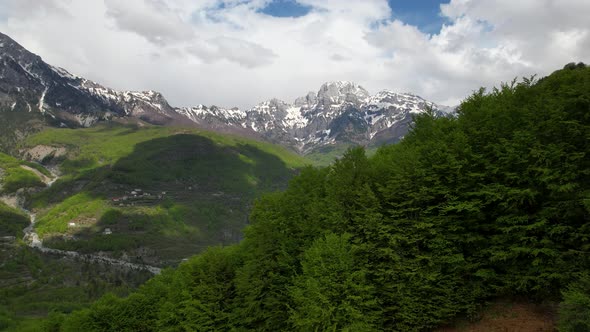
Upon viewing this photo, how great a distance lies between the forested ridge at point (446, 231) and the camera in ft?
113

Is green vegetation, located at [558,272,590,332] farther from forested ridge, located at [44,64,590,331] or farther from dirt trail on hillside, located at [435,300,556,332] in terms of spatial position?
dirt trail on hillside, located at [435,300,556,332]

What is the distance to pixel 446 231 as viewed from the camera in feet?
129

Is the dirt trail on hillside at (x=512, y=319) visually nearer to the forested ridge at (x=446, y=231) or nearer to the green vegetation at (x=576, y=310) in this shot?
the forested ridge at (x=446, y=231)

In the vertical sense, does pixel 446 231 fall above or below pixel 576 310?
above

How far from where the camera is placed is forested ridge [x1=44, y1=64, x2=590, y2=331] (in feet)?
113

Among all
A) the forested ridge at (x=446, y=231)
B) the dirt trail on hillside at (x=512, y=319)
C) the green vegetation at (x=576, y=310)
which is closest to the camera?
the green vegetation at (x=576, y=310)

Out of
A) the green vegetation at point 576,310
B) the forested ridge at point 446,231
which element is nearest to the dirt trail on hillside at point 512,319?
the forested ridge at point 446,231

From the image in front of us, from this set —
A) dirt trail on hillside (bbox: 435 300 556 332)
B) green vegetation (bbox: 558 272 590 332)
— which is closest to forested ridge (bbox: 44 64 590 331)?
green vegetation (bbox: 558 272 590 332)

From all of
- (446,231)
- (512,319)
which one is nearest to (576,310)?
(512,319)

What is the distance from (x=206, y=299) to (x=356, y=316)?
2359 cm

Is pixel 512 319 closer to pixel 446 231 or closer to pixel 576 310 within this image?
pixel 576 310

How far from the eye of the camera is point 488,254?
38031 mm

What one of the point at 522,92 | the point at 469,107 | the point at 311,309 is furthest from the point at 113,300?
the point at 522,92

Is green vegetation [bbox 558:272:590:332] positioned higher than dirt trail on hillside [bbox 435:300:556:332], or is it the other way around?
green vegetation [bbox 558:272:590:332]
